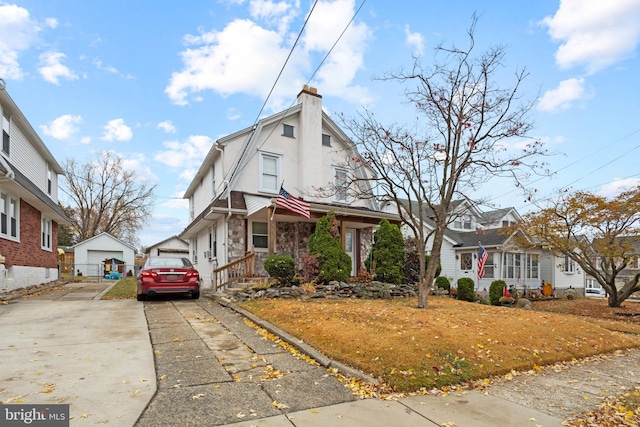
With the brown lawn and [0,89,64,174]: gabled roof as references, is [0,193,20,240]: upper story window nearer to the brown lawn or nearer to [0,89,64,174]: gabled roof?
[0,89,64,174]: gabled roof

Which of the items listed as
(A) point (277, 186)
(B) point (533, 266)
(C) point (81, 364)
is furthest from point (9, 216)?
(B) point (533, 266)

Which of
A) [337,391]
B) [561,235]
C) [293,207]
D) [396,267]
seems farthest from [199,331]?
[561,235]

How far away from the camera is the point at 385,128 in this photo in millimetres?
10250

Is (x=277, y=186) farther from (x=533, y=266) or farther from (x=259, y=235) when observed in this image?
(x=533, y=266)

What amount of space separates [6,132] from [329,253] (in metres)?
12.0

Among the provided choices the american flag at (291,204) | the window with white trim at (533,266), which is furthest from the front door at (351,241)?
the window with white trim at (533,266)

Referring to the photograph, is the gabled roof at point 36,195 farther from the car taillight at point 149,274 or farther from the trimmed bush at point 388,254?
the trimmed bush at point 388,254

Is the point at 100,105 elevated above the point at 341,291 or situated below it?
above

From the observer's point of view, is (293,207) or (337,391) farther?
(293,207)

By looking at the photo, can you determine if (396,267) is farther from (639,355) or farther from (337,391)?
(337,391)

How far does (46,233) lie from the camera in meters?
18.6

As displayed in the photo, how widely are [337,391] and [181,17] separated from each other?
8.86m

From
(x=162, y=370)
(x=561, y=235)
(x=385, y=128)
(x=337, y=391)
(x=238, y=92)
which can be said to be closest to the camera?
(x=337, y=391)

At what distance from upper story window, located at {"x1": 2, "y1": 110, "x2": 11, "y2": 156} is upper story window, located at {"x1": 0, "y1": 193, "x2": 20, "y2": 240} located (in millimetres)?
1612
